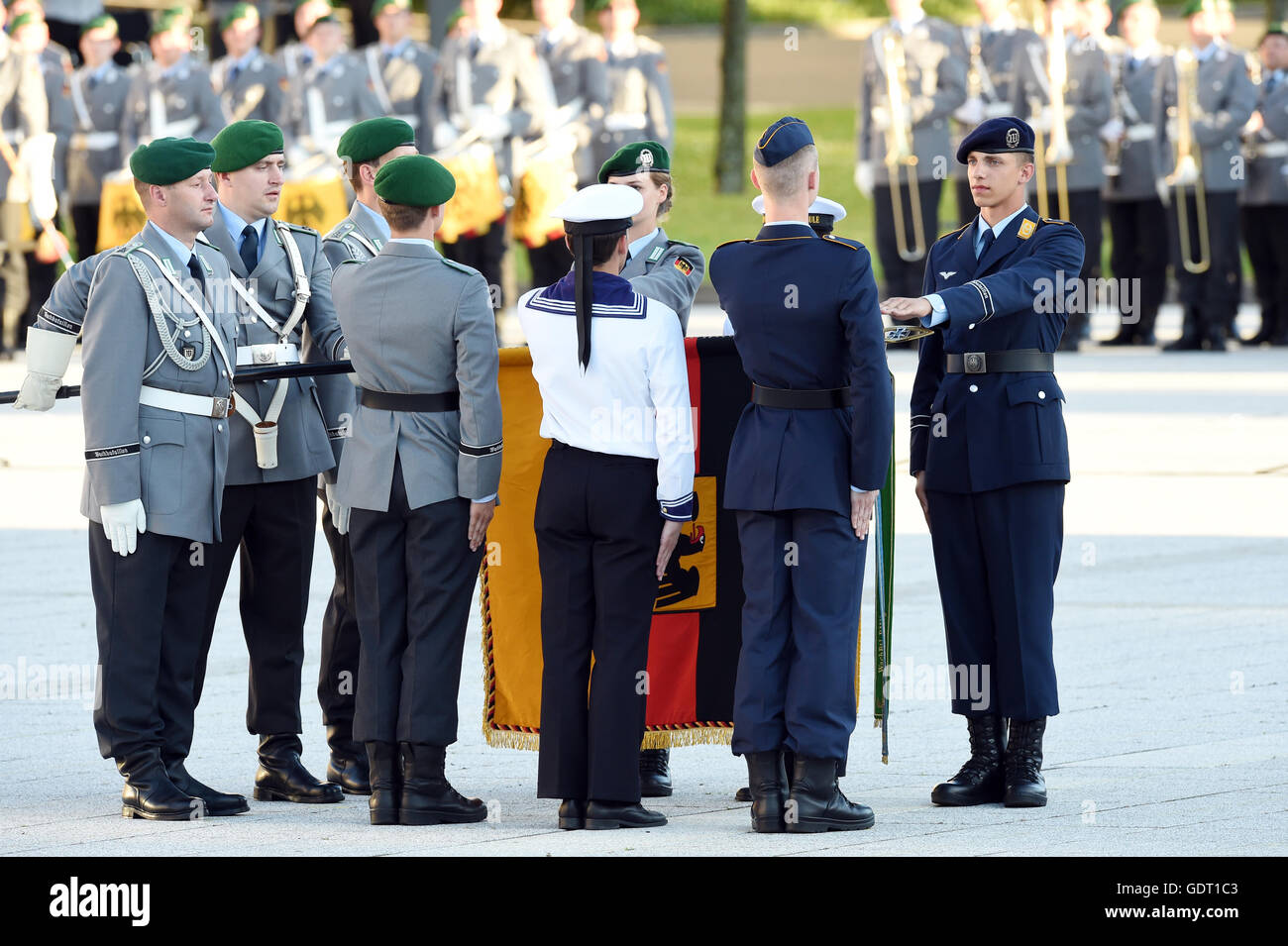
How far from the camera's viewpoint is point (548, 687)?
19.9 ft

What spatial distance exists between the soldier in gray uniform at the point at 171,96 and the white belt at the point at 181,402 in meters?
11.4

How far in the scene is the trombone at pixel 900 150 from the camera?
17.4 metres

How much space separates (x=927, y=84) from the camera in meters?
17.4

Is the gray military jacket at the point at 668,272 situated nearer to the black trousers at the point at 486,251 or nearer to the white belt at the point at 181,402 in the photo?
the white belt at the point at 181,402

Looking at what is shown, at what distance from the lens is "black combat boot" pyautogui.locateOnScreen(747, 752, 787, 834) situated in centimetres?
586

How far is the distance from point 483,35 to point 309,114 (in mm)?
1547

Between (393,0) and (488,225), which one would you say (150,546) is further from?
(393,0)

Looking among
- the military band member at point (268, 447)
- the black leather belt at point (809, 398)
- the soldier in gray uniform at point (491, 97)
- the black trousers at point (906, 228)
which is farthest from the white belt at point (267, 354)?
the black trousers at point (906, 228)

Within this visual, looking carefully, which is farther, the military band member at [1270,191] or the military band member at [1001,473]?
the military band member at [1270,191]

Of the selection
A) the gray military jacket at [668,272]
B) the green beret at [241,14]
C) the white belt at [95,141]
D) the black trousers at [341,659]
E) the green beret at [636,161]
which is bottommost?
the black trousers at [341,659]

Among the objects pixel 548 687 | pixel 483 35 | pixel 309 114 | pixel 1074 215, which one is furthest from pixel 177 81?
pixel 548 687

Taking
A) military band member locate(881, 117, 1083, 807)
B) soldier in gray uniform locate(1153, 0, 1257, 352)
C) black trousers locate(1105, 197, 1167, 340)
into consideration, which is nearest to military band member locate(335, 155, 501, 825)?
military band member locate(881, 117, 1083, 807)

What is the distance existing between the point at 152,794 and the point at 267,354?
4.35 ft

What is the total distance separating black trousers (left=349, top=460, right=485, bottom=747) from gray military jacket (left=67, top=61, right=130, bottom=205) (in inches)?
482
